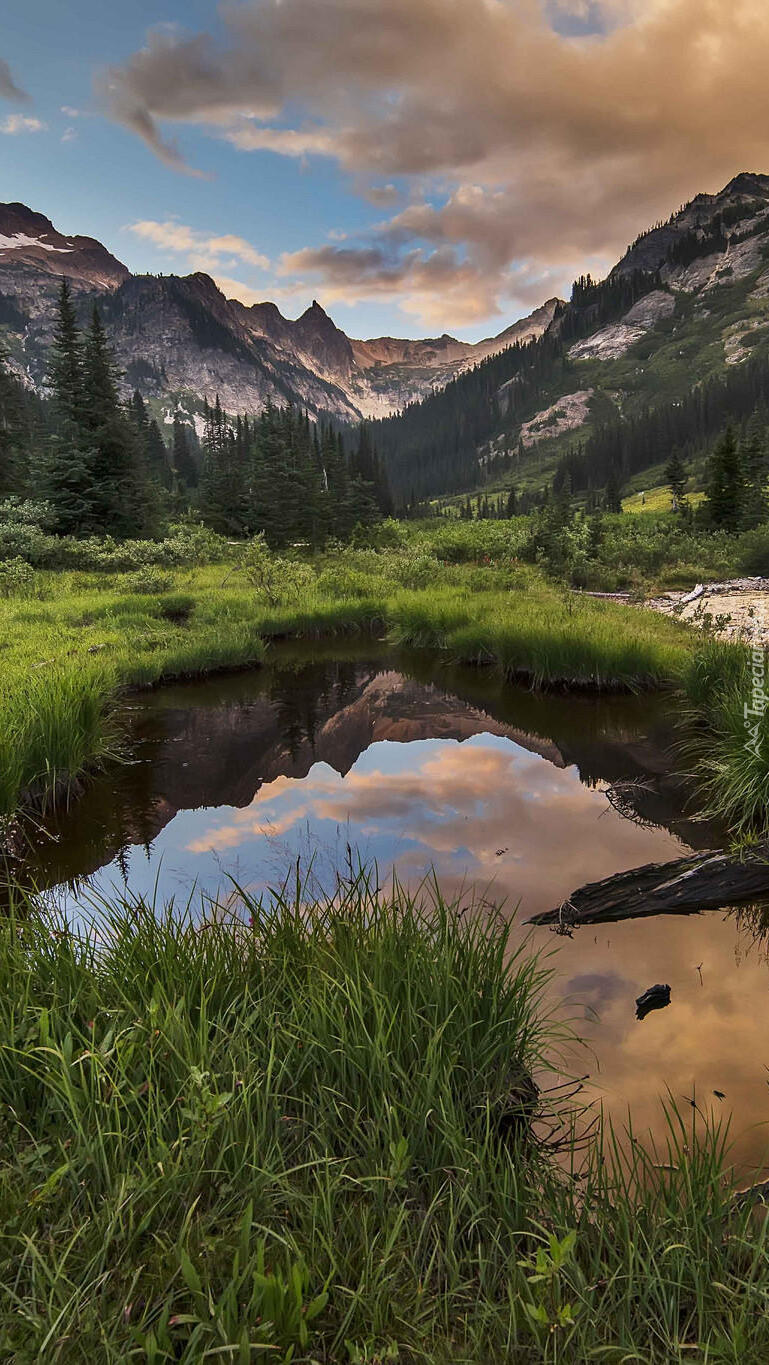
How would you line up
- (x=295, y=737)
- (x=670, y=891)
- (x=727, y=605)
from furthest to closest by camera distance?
(x=727, y=605), (x=295, y=737), (x=670, y=891)

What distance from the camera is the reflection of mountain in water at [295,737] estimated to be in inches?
322

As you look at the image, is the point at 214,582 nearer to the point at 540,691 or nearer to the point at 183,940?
the point at 540,691

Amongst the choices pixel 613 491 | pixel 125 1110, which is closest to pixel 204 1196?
pixel 125 1110

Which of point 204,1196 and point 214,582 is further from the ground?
point 214,582

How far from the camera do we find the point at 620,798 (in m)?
8.67

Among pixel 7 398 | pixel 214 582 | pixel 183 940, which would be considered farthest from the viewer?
pixel 7 398

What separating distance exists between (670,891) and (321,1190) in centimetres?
462

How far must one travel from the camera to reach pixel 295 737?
11.9m

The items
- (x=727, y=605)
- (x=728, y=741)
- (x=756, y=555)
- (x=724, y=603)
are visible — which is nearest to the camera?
(x=728, y=741)

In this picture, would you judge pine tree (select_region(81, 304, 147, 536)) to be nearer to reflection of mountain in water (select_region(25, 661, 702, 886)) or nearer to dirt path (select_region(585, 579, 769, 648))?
reflection of mountain in water (select_region(25, 661, 702, 886))

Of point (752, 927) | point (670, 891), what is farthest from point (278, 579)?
point (752, 927)

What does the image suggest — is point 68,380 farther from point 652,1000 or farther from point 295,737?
point 652,1000

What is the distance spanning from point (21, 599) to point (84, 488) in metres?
16.5

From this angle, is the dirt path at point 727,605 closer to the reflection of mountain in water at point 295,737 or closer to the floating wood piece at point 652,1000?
the reflection of mountain in water at point 295,737
